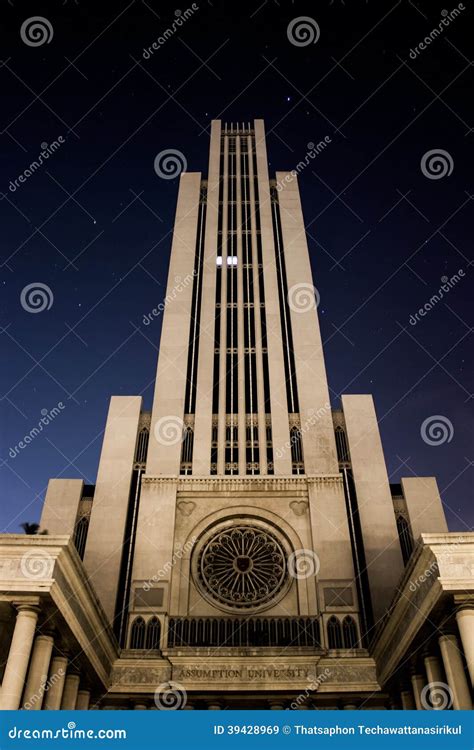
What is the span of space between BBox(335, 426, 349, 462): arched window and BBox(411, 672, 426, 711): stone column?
49.9 ft

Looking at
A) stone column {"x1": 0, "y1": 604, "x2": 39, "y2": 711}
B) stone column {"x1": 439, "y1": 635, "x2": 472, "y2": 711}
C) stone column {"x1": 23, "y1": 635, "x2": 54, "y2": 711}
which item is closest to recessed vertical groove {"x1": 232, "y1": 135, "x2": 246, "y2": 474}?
stone column {"x1": 23, "y1": 635, "x2": 54, "y2": 711}

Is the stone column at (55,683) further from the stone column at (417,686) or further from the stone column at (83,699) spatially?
the stone column at (417,686)

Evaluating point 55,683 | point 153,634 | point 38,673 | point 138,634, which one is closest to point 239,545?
point 153,634

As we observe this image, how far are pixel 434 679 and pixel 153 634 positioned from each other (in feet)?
47.7

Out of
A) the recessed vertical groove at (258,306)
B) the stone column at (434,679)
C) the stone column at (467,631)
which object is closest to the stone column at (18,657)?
the stone column at (467,631)

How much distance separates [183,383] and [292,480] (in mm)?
10073

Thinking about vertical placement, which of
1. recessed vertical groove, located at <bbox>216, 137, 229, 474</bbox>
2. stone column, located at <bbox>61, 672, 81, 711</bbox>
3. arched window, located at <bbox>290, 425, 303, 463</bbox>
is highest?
recessed vertical groove, located at <bbox>216, 137, 229, 474</bbox>

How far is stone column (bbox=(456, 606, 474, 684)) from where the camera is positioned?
19.6m

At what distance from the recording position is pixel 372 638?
31422 mm

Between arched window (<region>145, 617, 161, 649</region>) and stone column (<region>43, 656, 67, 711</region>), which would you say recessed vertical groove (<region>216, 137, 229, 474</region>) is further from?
stone column (<region>43, 656, 67, 711</region>)

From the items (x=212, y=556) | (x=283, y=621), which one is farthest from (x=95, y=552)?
(x=283, y=621)

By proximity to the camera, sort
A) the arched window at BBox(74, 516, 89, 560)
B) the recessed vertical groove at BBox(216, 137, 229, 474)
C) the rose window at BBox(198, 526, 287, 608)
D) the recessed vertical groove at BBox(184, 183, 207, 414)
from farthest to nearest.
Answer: the recessed vertical groove at BBox(184, 183, 207, 414) < the recessed vertical groove at BBox(216, 137, 229, 474) < the arched window at BBox(74, 516, 89, 560) < the rose window at BBox(198, 526, 287, 608)

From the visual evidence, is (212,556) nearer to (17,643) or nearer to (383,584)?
(383,584)

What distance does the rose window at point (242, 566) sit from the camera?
3406 centimetres
